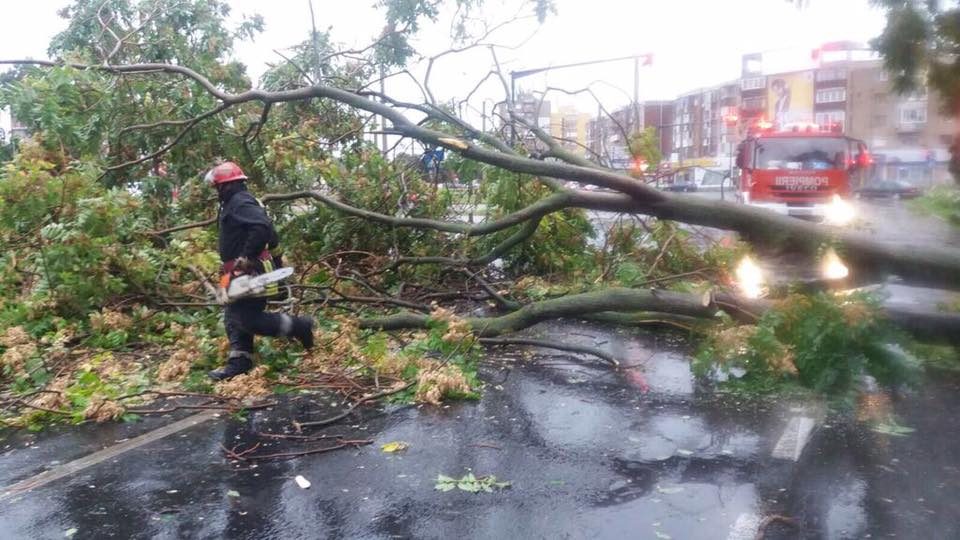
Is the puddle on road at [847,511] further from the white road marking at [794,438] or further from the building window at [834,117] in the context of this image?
the building window at [834,117]

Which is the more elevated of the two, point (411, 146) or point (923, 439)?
point (411, 146)

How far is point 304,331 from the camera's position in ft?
19.9

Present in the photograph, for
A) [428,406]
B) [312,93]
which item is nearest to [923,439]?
[428,406]

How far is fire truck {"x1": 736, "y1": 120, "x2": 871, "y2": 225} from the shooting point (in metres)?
4.32

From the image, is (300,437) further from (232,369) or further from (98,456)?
(232,369)

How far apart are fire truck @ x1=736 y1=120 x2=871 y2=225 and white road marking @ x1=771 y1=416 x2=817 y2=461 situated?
116 centimetres

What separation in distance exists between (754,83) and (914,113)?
1898 mm

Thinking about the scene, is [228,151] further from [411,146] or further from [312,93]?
[312,93]

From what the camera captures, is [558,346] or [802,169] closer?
[558,346]

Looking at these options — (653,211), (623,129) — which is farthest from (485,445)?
(623,129)

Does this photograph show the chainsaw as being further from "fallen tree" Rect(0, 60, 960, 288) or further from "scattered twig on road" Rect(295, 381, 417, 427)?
"fallen tree" Rect(0, 60, 960, 288)

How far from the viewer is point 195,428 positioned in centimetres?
505

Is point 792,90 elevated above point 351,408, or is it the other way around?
point 792,90

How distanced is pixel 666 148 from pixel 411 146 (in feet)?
9.00
